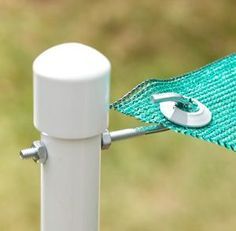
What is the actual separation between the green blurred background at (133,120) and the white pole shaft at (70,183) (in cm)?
119

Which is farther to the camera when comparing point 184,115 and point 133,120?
point 133,120

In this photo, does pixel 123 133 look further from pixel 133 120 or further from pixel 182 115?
pixel 133 120

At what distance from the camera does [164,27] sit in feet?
8.98

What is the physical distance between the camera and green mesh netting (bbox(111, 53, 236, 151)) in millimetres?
825

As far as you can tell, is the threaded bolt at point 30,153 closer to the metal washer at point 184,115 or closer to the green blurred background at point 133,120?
the metal washer at point 184,115

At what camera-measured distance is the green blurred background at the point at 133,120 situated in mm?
1970

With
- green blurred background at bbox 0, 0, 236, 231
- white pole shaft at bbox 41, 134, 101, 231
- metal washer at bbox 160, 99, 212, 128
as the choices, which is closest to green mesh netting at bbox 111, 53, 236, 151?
metal washer at bbox 160, 99, 212, 128

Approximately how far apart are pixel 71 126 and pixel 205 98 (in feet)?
0.98

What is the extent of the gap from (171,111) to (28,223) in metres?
1.19

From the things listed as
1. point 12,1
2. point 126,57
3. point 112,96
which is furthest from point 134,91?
point 12,1

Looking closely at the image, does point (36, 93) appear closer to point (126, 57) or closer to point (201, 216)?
point (201, 216)

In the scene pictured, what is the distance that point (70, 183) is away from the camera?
0.73 meters

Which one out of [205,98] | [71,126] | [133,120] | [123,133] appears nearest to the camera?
[71,126]

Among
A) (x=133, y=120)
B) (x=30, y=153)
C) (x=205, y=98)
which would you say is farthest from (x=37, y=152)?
(x=133, y=120)
